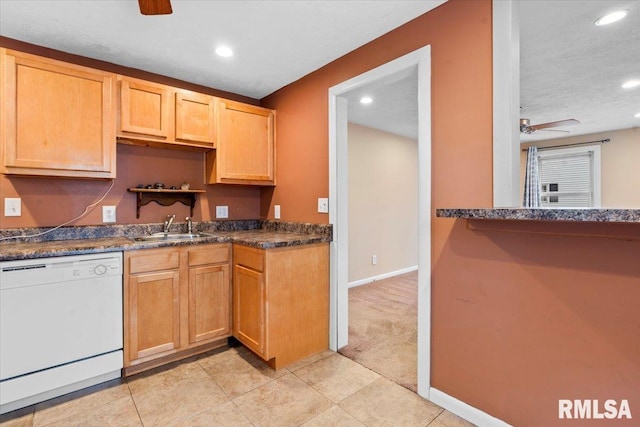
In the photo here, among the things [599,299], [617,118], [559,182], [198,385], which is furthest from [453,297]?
[559,182]

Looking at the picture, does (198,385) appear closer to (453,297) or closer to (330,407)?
(330,407)

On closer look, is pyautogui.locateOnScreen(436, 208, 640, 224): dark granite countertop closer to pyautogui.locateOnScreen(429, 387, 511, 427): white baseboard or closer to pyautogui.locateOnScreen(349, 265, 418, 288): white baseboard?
pyautogui.locateOnScreen(429, 387, 511, 427): white baseboard

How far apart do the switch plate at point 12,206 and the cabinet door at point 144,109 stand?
81 cm

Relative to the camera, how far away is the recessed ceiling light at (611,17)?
71.8 inches

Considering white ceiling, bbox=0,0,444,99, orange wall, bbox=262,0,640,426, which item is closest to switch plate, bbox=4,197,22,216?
white ceiling, bbox=0,0,444,99

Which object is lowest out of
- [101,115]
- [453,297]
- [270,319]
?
[270,319]

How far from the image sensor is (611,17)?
1.87 m

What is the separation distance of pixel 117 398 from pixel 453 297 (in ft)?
6.74

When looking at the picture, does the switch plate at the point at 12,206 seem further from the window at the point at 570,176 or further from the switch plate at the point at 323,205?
the window at the point at 570,176

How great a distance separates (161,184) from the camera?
8.93ft

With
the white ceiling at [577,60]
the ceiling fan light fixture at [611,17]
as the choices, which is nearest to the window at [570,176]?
the white ceiling at [577,60]

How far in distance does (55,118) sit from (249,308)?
1.81 m

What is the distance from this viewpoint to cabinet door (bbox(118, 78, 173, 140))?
2.28m

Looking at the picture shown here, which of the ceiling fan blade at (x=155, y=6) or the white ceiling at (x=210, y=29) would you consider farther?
the white ceiling at (x=210, y=29)
